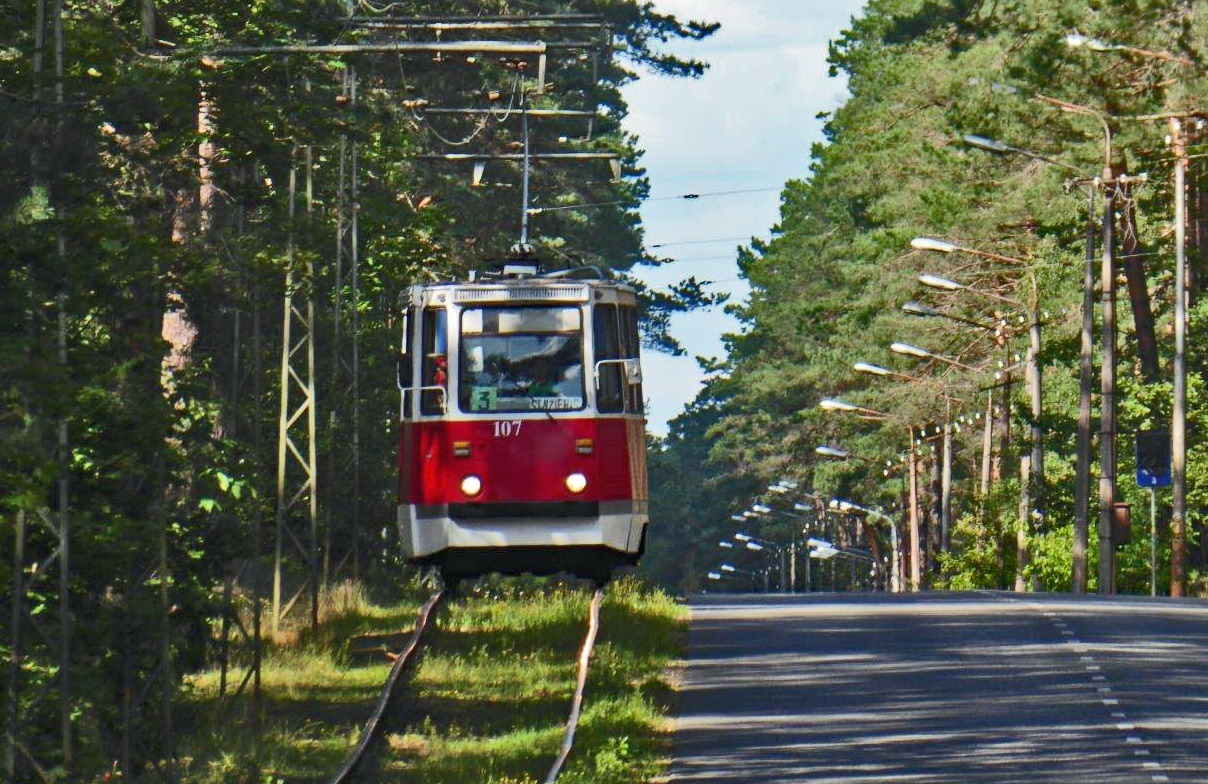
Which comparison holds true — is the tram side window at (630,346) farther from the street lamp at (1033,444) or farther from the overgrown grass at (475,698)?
the street lamp at (1033,444)

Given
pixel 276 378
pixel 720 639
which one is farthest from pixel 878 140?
pixel 720 639

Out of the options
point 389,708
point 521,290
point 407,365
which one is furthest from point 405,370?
point 389,708

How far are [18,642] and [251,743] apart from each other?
4.39 m

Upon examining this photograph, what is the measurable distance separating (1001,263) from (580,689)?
47503mm

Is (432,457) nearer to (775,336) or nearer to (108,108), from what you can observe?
(108,108)

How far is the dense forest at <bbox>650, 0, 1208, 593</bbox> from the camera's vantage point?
1852 inches

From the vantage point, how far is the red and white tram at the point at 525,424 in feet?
80.4

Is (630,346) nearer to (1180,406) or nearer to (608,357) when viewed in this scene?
(608,357)

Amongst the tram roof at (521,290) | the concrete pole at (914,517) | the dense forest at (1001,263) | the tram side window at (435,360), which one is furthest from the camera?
the concrete pole at (914,517)

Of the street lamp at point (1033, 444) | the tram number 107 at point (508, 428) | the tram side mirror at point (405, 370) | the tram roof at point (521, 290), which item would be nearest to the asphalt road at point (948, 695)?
the tram number 107 at point (508, 428)

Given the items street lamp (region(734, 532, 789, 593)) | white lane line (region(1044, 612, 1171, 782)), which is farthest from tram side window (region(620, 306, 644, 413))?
street lamp (region(734, 532, 789, 593))

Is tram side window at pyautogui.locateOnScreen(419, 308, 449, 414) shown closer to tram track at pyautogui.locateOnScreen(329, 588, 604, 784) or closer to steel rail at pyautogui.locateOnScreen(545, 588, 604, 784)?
tram track at pyautogui.locateOnScreen(329, 588, 604, 784)

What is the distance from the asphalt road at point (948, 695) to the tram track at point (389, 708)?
0.90 meters

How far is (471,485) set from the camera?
24578 mm
